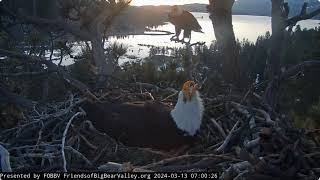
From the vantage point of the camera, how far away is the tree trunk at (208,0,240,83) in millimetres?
5043

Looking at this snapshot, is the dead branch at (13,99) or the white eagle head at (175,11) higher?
the white eagle head at (175,11)

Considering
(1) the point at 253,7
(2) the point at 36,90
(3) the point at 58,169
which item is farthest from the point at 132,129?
(1) the point at 253,7

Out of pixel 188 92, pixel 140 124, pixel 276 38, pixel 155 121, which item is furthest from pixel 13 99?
pixel 276 38

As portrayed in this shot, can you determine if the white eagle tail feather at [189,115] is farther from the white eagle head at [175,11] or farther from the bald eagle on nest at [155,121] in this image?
the white eagle head at [175,11]

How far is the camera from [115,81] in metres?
5.50

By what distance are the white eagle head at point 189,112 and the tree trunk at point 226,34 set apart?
4.58 feet

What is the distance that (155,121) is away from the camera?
4.03m

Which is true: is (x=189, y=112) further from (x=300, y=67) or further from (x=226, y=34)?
(x=226, y=34)

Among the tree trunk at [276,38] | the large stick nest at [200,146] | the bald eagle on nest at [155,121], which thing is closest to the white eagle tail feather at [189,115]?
the bald eagle on nest at [155,121]

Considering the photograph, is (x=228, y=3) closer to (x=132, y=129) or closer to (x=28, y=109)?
(x=132, y=129)

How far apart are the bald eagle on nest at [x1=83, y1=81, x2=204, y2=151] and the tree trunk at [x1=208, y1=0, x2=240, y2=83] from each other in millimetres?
1333

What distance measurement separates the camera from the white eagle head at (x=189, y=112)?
154 inches

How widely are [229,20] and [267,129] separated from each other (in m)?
2.09

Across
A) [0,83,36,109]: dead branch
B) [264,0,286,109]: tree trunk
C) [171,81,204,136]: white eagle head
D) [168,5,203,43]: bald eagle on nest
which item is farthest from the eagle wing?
[0,83,36,109]: dead branch
